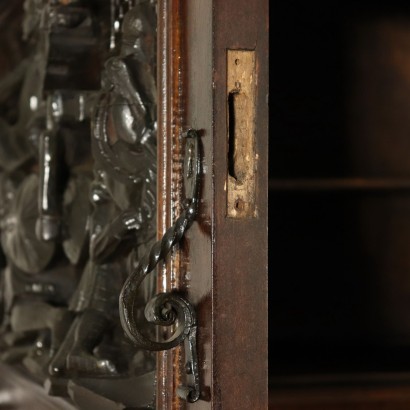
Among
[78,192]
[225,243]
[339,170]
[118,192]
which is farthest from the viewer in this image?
[339,170]

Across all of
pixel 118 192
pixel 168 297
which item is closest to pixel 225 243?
pixel 168 297

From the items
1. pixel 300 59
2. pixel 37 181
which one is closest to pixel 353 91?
pixel 300 59

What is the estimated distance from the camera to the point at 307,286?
1.92 meters

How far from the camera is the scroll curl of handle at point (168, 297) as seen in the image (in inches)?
33.7

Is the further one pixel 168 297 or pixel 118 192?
pixel 118 192

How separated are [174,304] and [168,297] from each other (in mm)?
11

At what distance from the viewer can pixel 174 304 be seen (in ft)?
2.87

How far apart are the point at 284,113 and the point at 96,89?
77cm

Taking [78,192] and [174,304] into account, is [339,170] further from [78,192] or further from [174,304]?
[174,304]

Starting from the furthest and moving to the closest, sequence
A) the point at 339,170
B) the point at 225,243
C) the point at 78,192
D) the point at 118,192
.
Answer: the point at 339,170 < the point at 78,192 < the point at 118,192 < the point at 225,243

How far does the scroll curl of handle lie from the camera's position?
2.81ft

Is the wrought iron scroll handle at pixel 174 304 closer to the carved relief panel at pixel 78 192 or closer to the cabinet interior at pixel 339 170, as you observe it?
the carved relief panel at pixel 78 192

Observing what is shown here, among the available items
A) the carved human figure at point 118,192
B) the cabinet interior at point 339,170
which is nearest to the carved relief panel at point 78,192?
the carved human figure at point 118,192

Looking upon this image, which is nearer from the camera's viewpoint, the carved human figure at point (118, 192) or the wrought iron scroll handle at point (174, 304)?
the wrought iron scroll handle at point (174, 304)
